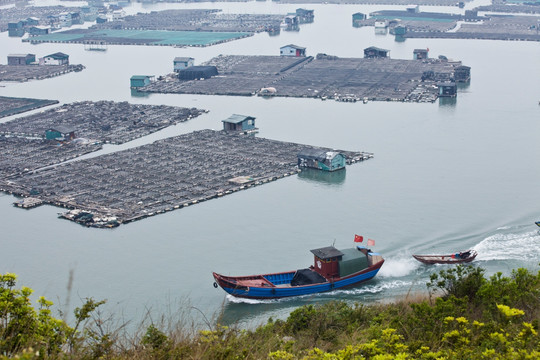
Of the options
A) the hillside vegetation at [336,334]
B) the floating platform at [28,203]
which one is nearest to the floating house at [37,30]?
the floating platform at [28,203]

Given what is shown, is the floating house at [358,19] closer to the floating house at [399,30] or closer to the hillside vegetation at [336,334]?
the floating house at [399,30]

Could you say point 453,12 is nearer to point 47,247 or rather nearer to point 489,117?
point 489,117

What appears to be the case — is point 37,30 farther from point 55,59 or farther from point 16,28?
point 55,59

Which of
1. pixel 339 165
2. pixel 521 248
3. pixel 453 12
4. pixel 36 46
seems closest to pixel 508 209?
pixel 521 248

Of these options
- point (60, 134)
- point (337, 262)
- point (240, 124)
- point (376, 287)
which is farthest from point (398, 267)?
point (60, 134)

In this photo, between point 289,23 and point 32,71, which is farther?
point 289,23

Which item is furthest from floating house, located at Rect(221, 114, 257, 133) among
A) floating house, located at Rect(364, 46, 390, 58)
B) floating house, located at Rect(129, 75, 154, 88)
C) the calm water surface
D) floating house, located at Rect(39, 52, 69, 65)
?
floating house, located at Rect(39, 52, 69, 65)

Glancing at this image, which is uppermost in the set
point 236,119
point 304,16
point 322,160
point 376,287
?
point 304,16
